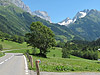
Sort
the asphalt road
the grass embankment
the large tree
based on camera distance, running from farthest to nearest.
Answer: the large tree, the grass embankment, the asphalt road

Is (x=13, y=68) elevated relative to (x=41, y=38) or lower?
lower

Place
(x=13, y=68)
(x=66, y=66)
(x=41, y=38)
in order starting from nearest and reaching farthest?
(x=13, y=68) → (x=66, y=66) → (x=41, y=38)

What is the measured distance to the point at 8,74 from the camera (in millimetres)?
12266

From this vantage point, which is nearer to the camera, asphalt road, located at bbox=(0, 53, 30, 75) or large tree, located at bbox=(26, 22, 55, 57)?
asphalt road, located at bbox=(0, 53, 30, 75)

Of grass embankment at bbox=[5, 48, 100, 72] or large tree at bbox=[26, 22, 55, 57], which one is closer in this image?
grass embankment at bbox=[5, 48, 100, 72]

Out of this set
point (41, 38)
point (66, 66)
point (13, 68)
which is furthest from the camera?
point (41, 38)

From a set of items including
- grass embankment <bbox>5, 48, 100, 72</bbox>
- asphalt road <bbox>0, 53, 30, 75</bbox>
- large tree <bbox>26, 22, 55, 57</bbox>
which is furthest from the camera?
large tree <bbox>26, 22, 55, 57</bbox>

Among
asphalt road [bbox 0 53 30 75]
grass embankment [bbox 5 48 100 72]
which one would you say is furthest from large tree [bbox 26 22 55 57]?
asphalt road [bbox 0 53 30 75]

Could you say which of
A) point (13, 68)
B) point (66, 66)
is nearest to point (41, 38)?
point (13, 68)

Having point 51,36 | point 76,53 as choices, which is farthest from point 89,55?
point 51,36

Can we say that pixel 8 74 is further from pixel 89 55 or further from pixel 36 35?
pixel 89 55

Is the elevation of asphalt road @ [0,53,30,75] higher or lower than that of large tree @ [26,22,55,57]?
lower

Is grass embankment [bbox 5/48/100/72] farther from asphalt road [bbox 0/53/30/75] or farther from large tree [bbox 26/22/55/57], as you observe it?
large tree [bbox 26/22/55/57]

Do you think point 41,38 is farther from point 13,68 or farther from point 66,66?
point 66,66
